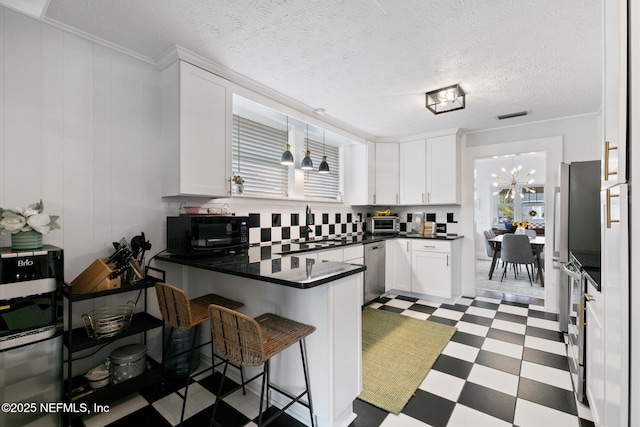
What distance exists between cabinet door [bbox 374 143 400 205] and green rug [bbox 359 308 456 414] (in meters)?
1.75

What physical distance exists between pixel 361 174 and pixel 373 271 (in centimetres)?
146

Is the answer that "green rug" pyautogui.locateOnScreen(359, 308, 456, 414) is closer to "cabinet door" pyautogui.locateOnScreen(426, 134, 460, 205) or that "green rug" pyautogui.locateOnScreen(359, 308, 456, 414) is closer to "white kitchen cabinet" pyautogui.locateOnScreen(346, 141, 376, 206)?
"white kitchen cabinet" pyautogui.locateOnScreen(346, 141, 376, 206)

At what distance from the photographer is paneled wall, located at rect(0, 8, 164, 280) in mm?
1628

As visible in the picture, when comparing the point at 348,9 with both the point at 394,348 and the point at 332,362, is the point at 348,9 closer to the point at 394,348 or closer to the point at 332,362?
the point at 332,362

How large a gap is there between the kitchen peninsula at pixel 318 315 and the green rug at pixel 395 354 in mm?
335

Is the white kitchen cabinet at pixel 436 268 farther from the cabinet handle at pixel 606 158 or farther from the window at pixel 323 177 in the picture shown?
the cabinet handle at pixel 606 158

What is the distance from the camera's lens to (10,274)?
51.2 inches

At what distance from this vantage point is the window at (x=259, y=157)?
2855 mm

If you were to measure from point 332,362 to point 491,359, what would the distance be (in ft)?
5.38

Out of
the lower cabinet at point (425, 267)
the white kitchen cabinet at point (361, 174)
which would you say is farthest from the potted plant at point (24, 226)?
the lower cabinet at point (425, 267)

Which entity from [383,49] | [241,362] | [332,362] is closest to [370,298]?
[332,362]

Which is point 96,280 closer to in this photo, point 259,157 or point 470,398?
point 259,157

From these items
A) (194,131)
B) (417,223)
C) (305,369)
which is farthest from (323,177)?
(305,369)

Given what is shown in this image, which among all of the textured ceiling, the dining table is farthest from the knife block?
the dining table
